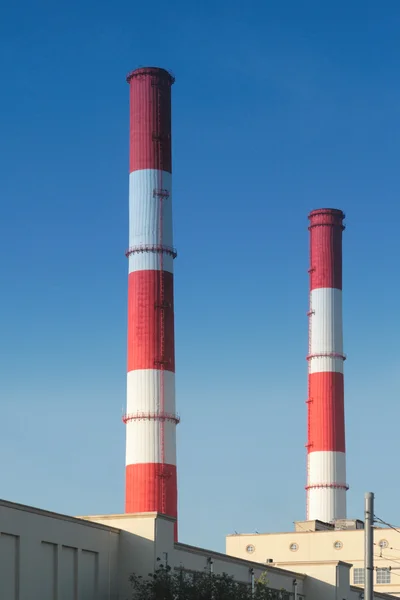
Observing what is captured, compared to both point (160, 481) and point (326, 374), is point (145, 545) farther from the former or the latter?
point (326, 374)

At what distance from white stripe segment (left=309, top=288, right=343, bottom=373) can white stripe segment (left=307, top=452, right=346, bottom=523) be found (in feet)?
17.8

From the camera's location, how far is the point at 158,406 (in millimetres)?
57188

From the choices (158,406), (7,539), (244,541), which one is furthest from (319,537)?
(7,539)

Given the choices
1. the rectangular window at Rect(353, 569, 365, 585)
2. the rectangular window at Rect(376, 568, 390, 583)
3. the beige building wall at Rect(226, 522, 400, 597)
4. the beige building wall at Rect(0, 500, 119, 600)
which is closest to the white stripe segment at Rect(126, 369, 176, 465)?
the beige building wall at Rect(226, 522, 400, 597)

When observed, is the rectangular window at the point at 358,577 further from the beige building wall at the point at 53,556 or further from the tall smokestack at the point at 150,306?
the beige building wall at the point at 53,556

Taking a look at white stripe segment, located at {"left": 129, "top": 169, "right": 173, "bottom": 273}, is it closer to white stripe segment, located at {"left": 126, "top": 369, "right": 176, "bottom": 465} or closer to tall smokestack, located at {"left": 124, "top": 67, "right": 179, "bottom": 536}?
tall smokestack, located at {"left": 124, "top": 67, "right": 179, "bottom": 536}

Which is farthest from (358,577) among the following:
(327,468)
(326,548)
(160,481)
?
(160,481)

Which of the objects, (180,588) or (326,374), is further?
(326,374)

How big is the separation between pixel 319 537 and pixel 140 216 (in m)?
19.5

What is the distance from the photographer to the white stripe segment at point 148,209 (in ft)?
194

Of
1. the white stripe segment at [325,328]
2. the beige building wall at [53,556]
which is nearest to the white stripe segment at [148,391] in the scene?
the beige building wall at [53,556]

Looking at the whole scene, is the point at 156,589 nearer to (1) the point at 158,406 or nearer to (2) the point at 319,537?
(1) the point at 158,406

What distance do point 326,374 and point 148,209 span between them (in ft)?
68.3

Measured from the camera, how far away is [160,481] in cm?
5659
